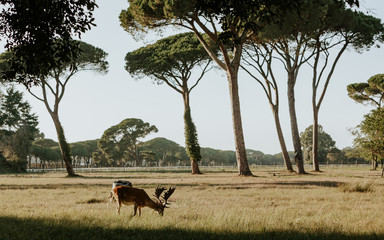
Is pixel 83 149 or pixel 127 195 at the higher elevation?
pixel 83 149

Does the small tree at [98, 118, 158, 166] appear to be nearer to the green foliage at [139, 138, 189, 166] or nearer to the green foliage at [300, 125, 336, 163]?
the green foliage at [139, 138, 189, 166]

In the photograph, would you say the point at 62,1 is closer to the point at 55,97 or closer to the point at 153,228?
the point at 153,228

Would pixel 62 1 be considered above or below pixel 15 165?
above

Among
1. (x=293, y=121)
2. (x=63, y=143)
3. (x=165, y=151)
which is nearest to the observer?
(x=293, y=121)

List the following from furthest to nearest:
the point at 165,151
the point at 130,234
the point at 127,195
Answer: the point at 165,151, the point at 127,195, the point at 130,234

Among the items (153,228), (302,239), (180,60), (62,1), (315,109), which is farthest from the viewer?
(180,60)

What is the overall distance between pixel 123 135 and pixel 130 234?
65.3 m

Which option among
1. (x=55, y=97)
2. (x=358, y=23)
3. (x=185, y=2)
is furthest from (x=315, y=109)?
(x=55, y=97)

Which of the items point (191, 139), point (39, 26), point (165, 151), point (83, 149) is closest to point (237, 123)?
point (191, 139)

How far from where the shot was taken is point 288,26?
24.0 m

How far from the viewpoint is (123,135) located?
6838 cm

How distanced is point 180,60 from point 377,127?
18.9 metres

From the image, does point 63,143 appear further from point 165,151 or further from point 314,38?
point 165,151

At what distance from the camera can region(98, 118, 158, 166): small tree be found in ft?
222
